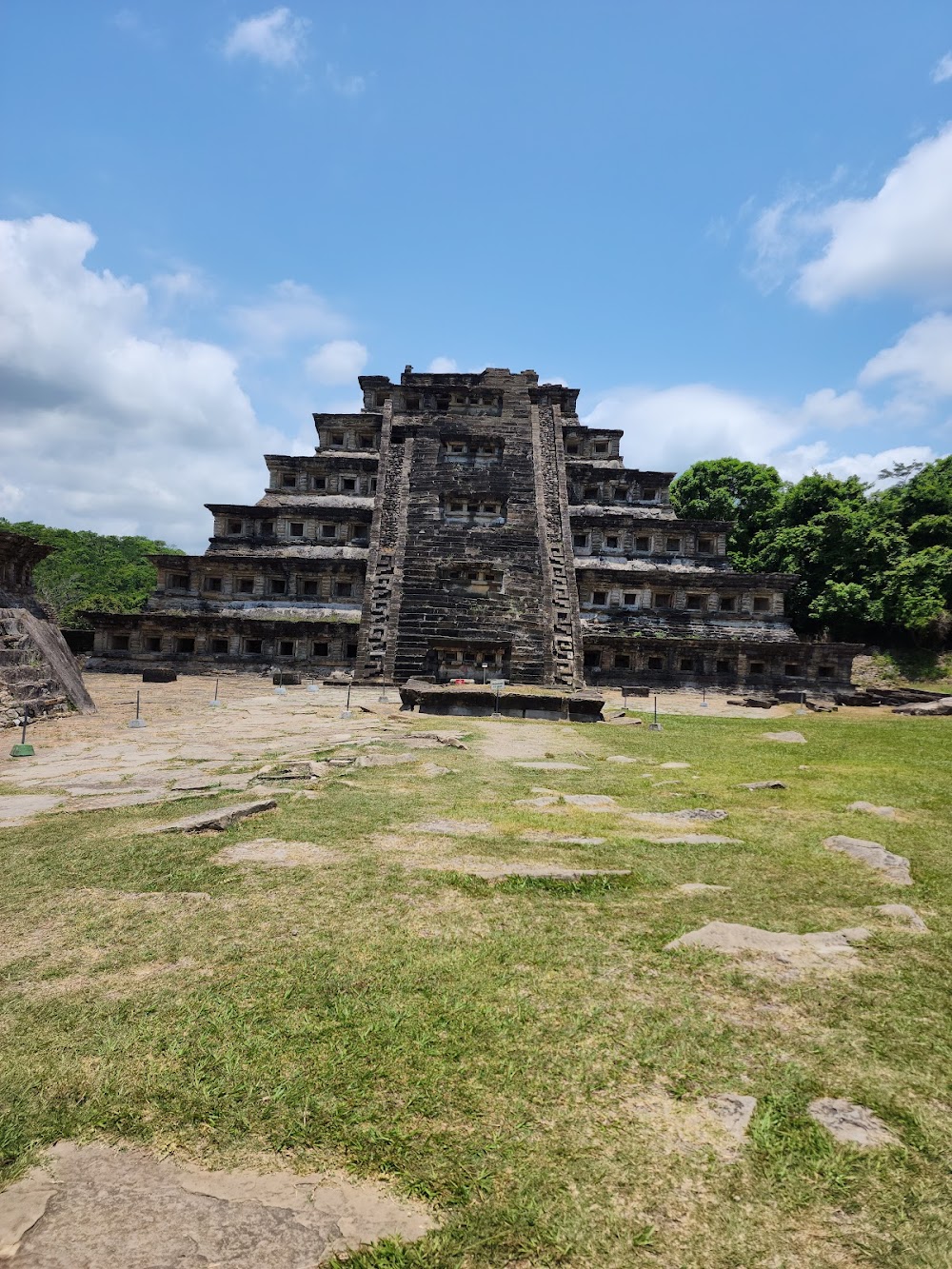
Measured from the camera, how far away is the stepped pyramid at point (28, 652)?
10.6m

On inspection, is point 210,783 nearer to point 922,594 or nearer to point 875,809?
point 875,809

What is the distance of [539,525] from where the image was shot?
28.9m

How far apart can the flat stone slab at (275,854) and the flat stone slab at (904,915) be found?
11.7 feet

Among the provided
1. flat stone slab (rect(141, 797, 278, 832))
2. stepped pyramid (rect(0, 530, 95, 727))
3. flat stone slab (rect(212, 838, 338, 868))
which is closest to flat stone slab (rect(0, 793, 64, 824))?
flat stone slab (rect(141, 797, 278, 832))

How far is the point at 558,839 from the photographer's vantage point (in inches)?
204

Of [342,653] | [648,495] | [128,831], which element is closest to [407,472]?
[342,653]

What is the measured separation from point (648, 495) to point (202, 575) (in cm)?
2369

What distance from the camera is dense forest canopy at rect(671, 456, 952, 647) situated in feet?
102

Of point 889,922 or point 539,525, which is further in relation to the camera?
point 539,525

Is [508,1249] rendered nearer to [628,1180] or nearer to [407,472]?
[628,1180]

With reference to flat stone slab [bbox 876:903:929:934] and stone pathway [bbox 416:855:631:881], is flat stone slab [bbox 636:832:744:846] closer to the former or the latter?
stone pathway [bbox 416:855:631:881]

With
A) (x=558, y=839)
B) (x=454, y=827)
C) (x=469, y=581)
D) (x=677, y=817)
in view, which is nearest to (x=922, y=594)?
(x=469, y=581)

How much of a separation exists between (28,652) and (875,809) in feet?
42.8

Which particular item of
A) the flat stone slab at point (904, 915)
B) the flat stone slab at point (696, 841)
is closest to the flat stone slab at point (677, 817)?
the flat stone slab at point (696, 841)
